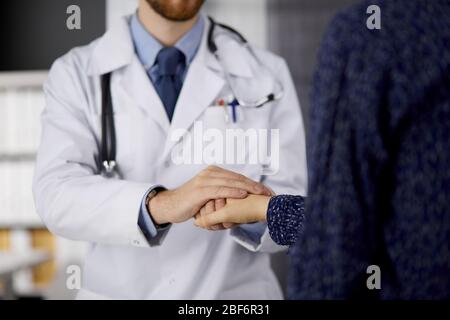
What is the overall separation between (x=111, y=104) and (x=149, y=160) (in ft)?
0.34

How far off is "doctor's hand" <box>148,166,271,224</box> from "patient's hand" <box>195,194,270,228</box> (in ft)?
0.04

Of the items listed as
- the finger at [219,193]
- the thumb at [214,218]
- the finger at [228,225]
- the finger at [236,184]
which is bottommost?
the finger at [228,225]

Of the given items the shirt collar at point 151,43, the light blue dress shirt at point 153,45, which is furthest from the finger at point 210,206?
the shirt collar at point 151,43

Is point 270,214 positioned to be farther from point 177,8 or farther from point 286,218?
point 177,8

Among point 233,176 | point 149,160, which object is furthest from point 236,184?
point 149,160

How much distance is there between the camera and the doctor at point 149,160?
0.81 metres

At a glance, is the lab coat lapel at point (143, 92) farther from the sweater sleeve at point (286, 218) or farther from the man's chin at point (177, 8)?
the sweater sleeve at point (286, 218)

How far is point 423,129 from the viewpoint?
1.31ft

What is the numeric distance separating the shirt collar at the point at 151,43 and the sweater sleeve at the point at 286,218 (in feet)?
1.07

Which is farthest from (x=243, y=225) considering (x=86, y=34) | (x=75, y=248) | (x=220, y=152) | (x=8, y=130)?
(x=8, y=130)

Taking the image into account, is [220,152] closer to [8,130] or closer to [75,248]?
[75,248]

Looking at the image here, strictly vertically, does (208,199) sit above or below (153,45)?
below

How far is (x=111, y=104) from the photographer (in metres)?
0.85

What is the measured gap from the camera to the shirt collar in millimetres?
874
